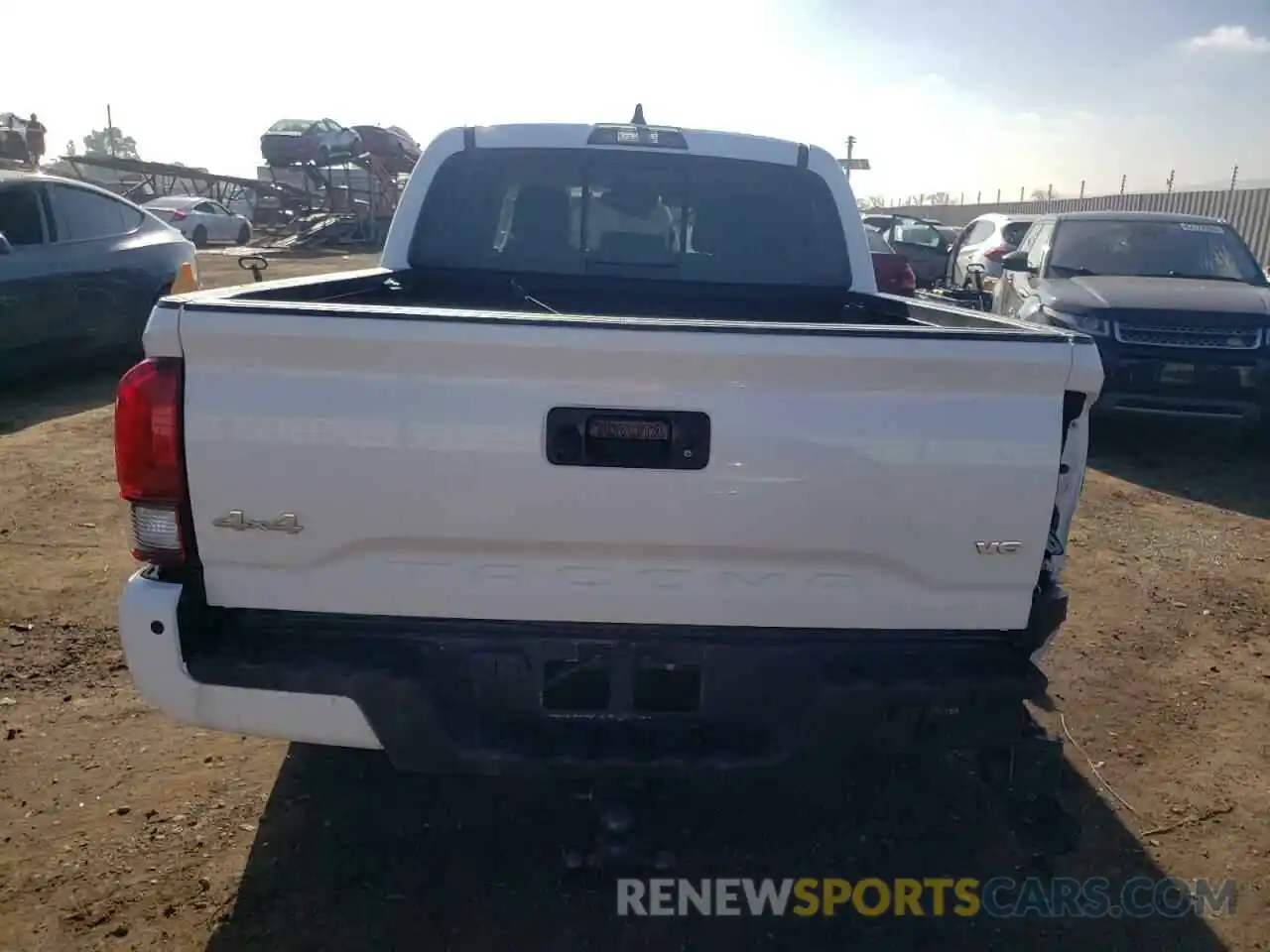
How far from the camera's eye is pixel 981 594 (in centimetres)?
226

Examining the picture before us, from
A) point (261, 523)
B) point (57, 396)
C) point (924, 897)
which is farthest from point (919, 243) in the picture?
point (261, 523)

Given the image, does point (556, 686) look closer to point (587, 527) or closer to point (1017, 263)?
point (587, 527)

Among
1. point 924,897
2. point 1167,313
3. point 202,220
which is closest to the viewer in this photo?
point 924,897

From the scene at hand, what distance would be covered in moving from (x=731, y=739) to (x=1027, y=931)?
104cm

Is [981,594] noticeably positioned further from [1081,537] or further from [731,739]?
[1081,537]

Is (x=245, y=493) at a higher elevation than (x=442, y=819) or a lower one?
higher

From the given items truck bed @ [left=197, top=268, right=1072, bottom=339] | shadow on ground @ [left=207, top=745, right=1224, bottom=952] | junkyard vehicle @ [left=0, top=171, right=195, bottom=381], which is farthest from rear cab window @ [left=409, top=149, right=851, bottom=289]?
junkyard vehicle @ [left=0, top=171, right=195, bottom=381]

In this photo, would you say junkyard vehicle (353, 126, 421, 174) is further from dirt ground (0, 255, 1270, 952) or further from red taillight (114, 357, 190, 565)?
red taillight (114, 357, 190, 565)

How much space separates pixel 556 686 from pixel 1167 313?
681 cm

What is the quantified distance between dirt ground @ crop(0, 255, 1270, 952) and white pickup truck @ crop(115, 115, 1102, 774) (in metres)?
0.47

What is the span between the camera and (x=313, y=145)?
2573cm

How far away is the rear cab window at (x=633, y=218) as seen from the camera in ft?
12.6

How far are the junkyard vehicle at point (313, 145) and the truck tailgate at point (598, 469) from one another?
25.7 meters

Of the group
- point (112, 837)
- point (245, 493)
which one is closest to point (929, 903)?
point (245, 493)
